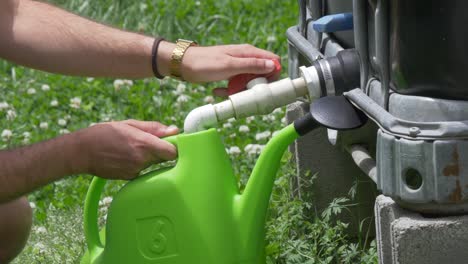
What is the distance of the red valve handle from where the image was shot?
7.84ft

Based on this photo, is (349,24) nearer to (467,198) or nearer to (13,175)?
(467,198)

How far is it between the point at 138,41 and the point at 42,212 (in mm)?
922

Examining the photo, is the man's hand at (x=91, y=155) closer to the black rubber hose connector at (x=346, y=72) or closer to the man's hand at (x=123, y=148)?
the man's hand at (x=123, y=148)

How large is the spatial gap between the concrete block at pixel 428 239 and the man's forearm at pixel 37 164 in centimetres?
78

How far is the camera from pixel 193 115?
2.28 meters

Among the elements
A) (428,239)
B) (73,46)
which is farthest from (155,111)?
(428,239)

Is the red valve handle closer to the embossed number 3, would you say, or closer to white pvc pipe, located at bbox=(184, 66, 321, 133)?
white pvc pipe, located at bbox=(184, 66, 321, 133)

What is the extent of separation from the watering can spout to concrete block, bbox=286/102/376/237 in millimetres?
496

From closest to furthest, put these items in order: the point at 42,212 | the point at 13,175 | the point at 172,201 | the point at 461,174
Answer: the point at 461,174, the point at 172,201, the point at 13,175, the point at 42,212

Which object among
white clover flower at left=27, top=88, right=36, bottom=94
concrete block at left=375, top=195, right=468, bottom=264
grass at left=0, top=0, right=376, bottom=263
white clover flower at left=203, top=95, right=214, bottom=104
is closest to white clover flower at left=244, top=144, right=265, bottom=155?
grass at left=0, top=0, right=376, bottom=263

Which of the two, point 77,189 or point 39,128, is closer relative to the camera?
point 77,189

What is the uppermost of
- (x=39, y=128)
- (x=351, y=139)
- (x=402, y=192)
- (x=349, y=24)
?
(x=349, y=24)

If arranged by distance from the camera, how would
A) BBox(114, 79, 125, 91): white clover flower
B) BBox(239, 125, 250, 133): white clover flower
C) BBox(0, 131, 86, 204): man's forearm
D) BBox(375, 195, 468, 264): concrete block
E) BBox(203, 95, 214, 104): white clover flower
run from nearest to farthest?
BBox(375, 195, 468, 264): concrete block → BBox(0, 131, 86, 204): man's forearm → BBox(239, 125, 250, 133): white clover flower → BBox(203, 95, 214, 104): white clover flower → BBox(114, 79, 125, 91): white clover flower

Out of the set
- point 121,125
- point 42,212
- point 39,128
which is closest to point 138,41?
point 121,125
